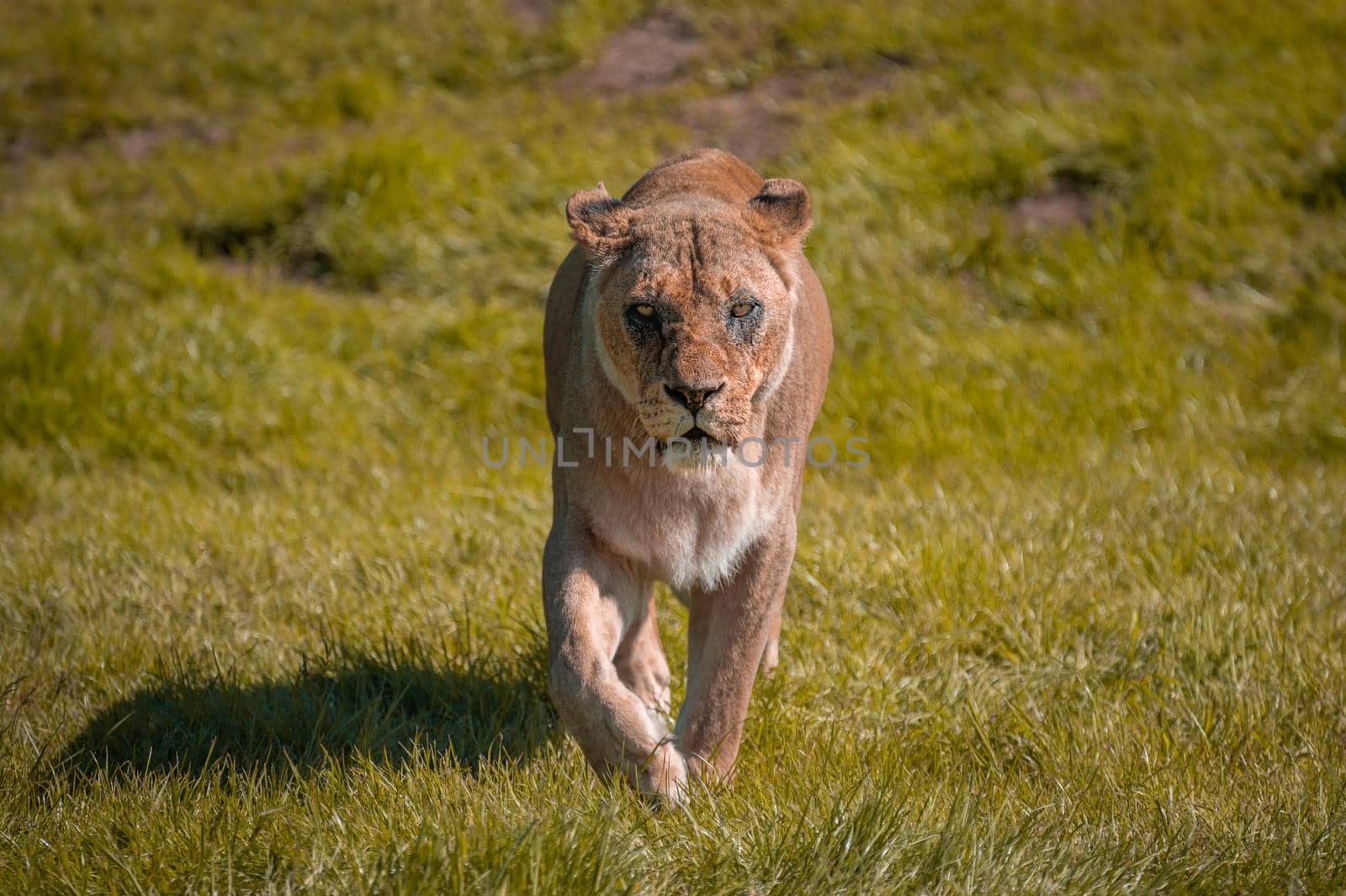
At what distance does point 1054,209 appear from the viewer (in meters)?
9.59

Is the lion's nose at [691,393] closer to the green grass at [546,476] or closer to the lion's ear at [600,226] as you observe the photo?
the lion's ear at [600,226]

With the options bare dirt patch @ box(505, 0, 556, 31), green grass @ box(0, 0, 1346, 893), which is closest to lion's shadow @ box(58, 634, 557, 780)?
green grass @ box(0, 0, 1346, 893)

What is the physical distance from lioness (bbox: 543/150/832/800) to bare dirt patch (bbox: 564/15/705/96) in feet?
23.5

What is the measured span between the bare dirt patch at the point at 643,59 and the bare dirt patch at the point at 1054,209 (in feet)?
11.0

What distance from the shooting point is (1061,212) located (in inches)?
376

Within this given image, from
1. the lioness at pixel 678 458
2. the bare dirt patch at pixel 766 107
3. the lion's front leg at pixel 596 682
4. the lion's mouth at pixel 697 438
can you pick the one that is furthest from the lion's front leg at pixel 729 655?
the bare dirt patch at pixel 766 107

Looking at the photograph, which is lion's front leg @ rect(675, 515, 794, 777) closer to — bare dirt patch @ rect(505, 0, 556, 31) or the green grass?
the green grass

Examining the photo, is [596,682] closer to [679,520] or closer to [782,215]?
[679,520]

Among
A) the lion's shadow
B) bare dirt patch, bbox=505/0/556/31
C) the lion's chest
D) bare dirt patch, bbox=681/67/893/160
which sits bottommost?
the lion's shadow

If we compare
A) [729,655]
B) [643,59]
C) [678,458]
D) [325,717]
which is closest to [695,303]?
[678,458]

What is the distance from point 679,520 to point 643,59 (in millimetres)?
8360

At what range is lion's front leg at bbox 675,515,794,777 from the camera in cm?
404

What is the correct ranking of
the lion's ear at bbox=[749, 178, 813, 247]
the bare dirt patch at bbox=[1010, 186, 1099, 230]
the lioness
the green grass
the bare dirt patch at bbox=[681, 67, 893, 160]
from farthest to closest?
the bare dirt patch at bbox=[681, 67, 893, 160] < the bare dirt patch at bbox=[1010, 186, 1099, 230] < the lion's ear at bbox=[749, 178, 813, 247] < the lioness < the green grass

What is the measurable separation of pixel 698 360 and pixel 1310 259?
274 inches
